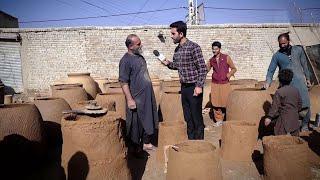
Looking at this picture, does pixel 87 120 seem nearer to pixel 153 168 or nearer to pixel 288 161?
pixel 153 168

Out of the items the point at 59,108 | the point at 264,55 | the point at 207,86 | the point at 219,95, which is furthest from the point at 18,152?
the point at 264,55

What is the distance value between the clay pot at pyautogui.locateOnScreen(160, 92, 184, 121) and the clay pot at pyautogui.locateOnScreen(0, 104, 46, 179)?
2.51m

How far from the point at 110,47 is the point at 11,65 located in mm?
4906

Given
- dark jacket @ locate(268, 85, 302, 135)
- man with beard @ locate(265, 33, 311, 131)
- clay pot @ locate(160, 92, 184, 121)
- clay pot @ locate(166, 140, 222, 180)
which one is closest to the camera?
clay pot @ locate(166, 140, 222, 180)

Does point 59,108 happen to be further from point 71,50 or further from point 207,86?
point 71,50

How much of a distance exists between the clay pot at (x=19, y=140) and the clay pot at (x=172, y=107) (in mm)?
2512

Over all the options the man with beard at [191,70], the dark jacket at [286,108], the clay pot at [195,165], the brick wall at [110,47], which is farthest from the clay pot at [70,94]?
the brick wall at [110,47]

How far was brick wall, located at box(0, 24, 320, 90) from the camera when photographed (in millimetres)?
14391

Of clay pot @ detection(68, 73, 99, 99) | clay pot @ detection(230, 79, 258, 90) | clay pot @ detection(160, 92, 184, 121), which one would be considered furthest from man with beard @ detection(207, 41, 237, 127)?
clay pot @ detection(68, 73, 99, 99)

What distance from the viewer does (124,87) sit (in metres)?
4.45

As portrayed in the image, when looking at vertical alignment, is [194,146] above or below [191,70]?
below

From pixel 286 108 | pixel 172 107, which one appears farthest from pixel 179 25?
pixel 172 107

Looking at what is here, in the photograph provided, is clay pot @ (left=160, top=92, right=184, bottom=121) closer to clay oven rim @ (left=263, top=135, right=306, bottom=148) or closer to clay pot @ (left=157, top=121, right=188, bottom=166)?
clay pot @ (left=157, top=121, right=188, bottom=166)

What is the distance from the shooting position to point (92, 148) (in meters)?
3.15
